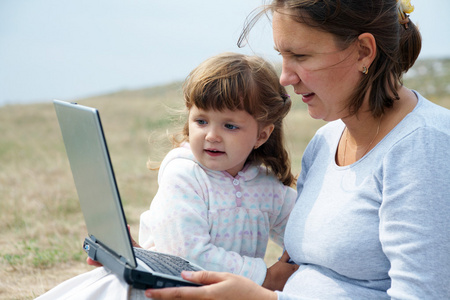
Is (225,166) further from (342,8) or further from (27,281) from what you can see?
(27,281)

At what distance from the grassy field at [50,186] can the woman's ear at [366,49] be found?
0.93m

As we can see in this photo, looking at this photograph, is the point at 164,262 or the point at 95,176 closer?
the point at 95,176

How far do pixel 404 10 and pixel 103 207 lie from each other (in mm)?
1314

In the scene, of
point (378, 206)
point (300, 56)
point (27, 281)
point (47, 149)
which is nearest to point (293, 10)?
point (300, 56)

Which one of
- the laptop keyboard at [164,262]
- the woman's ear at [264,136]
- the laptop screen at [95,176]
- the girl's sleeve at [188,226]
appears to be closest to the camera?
the laptop screen at [95,176]

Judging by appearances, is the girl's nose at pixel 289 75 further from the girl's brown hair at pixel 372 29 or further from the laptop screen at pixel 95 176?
the laptop screen at pixel 95 176

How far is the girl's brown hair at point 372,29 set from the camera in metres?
1.96

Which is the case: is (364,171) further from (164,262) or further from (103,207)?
(103,207)

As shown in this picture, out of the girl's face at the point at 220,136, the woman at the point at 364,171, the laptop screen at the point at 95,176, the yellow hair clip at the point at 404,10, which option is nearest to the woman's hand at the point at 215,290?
the woman at the point at 364,171

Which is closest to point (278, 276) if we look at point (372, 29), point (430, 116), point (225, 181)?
point (225, 181)

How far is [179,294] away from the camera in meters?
1.76

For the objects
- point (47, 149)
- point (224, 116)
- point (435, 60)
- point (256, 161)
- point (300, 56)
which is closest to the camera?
point (300, 56)

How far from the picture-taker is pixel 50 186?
662cm

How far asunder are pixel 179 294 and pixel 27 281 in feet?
6.57
